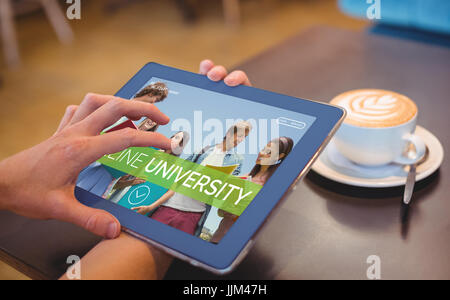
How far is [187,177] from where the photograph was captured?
0.56 metres

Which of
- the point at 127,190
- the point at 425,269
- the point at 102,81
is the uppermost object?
the point at 127,190

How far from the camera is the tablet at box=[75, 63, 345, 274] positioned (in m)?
0.49

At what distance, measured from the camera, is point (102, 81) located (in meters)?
2.28

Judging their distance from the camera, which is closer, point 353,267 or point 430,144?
point 353,267

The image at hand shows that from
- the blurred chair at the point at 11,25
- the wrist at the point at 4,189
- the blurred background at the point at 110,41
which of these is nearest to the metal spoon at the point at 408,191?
the wrist at the point at 4,189

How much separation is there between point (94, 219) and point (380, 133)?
16.2 inches

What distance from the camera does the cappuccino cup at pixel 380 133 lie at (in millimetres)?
626

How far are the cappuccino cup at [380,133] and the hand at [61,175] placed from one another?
0.97 ft

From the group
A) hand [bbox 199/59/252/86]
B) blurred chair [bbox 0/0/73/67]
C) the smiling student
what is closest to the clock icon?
the smiling student

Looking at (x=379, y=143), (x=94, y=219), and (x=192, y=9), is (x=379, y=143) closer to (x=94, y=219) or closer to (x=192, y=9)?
(x=94, y=219)

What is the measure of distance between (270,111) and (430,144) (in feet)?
0.98

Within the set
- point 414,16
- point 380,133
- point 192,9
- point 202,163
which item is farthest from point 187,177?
point 192,9

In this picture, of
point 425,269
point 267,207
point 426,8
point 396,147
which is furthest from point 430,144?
point 426,8

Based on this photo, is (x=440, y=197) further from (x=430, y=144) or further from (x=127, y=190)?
(x=127, y=190)
